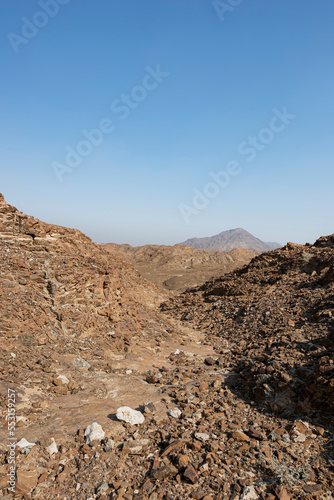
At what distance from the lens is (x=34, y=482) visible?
11.2ft

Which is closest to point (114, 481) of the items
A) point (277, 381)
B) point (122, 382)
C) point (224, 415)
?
point (224, 415)

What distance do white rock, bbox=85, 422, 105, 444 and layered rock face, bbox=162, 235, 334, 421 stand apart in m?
3.07

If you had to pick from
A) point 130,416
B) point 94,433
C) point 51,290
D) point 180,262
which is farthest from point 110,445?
point 180,262

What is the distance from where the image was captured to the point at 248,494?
3.19 metres

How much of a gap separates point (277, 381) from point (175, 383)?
2349 millimetres

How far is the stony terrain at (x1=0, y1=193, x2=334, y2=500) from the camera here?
137 inches

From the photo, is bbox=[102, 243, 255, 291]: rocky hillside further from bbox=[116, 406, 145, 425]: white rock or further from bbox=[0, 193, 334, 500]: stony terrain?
bbox=[116, 406, 145, 425]: white rock

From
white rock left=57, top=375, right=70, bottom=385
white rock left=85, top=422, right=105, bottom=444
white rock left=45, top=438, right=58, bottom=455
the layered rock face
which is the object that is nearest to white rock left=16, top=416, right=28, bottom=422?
white rock left=45, top=438, right=58, bottom=455

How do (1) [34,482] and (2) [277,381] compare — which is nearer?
(1) [34,482]

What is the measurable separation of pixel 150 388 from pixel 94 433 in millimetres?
2209

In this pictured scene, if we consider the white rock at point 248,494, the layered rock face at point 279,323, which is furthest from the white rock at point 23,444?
the layered rock face at point 279,323

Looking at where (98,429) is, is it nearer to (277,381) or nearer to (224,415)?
(224,415)

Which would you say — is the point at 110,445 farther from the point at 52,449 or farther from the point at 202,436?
the point at 202,436

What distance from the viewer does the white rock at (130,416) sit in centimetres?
465
